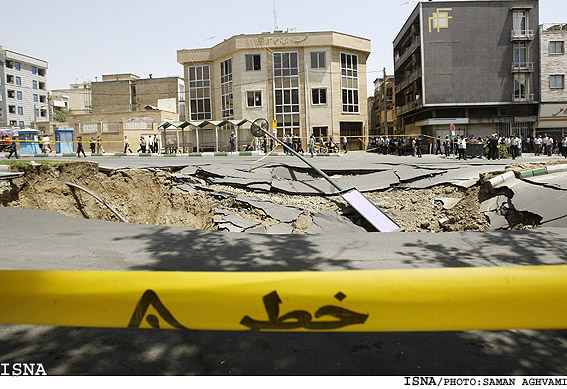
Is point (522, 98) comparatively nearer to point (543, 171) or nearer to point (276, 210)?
point (543, 171)

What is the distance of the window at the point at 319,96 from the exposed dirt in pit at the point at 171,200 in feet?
102

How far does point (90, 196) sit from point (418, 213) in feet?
31.2

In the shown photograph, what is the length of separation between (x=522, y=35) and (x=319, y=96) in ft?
69.1

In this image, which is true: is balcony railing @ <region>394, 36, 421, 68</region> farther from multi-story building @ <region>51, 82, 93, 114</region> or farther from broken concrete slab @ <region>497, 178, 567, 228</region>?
multi-story building @ <region>51, 82, 93, 114</region>

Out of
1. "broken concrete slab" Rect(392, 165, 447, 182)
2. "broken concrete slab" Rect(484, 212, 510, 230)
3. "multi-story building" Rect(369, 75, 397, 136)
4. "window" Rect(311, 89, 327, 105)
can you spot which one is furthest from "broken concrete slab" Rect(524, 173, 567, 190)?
"multi-story building" Rect(369, 75, 397, 136)

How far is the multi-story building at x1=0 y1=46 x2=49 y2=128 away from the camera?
210 ft

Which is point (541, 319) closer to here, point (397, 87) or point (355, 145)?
point (355, 145)

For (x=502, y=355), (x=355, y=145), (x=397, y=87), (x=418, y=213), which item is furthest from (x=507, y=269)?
(x=397, y=87)

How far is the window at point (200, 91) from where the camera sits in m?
46.8

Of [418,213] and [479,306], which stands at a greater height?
[479,306]

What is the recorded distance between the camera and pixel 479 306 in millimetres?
1386

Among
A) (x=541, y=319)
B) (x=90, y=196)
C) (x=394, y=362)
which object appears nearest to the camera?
(x=541, y=319)

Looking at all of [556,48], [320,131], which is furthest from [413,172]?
[556,48]

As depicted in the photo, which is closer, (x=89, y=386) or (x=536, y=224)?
(x=89, y=386)
